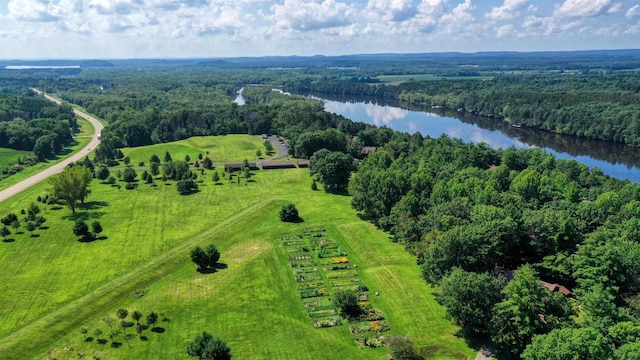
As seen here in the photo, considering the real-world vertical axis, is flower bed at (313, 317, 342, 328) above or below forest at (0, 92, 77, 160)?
below

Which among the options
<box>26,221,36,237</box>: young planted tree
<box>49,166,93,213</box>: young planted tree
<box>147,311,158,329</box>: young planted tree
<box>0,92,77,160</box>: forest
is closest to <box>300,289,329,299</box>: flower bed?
<box>147,311,158,329</box>: young planted tree

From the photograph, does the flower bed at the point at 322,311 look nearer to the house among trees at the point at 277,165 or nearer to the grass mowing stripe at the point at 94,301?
the grass mowing stripe at the point at 94,301

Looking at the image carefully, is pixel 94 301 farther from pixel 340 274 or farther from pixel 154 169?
Result: pixel 154 169

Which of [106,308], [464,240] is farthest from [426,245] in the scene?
[106,308]

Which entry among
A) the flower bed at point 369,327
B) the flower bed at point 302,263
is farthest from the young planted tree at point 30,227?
the flower bed at point 369,327

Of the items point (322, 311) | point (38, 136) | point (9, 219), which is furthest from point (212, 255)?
point (38, 136)

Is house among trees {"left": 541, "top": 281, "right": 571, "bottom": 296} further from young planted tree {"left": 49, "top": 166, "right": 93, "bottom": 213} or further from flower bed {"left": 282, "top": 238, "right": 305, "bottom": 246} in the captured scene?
young planted tree {"left": 49, "top": 166, "right": 93, "bottom": 213}
